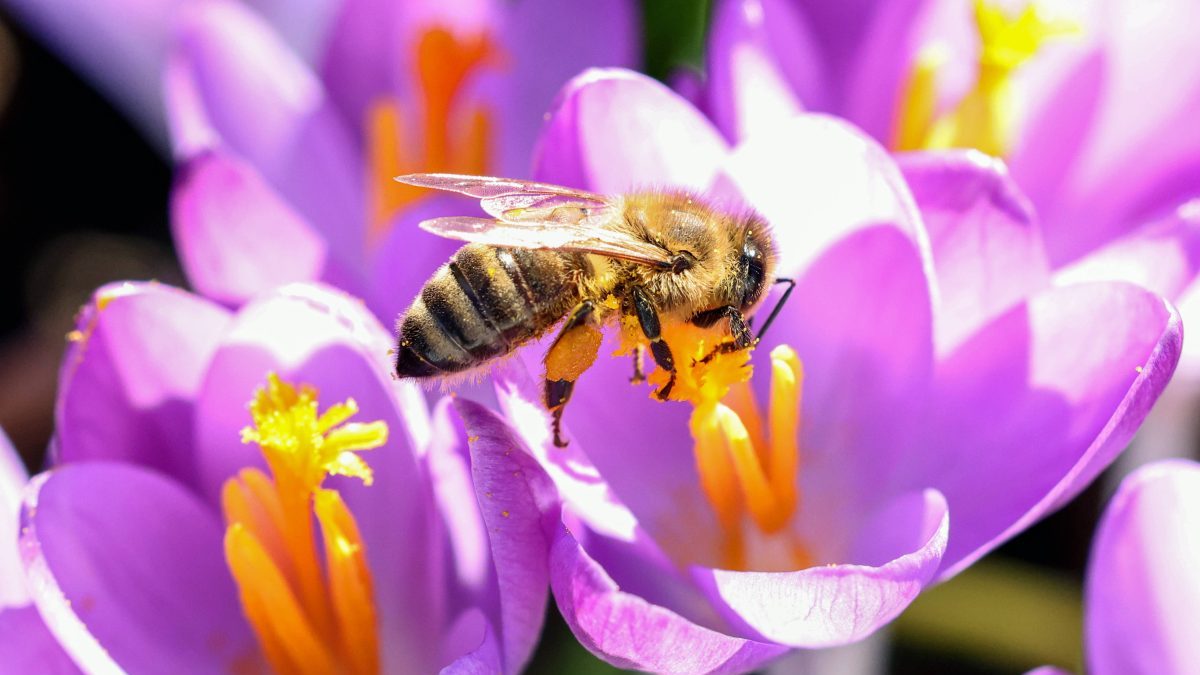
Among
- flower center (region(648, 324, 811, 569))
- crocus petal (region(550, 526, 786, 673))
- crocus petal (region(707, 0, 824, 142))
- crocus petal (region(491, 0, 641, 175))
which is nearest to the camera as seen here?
crocus petal (region(550, 526, 786, 673))

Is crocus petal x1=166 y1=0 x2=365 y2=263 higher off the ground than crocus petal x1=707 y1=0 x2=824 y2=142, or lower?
lower

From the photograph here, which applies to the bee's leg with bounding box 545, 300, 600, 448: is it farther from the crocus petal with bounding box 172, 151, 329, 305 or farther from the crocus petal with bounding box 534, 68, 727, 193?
the crocus petal with bounding box 172, 151, 329, 305

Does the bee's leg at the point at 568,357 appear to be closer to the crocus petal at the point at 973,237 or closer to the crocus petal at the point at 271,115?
the crocus petal at the point at 973,237

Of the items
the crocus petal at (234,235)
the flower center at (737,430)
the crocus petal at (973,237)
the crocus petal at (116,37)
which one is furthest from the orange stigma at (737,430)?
the crocus petal at (116,37)

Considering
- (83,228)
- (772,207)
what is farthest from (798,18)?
(83,228)

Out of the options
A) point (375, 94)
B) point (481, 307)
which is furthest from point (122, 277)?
point (481, 307)

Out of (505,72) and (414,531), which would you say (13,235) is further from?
(414,531)

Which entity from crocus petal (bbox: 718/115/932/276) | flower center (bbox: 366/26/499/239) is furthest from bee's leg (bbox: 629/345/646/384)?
flower center (bbox: 366/26/499/239)
